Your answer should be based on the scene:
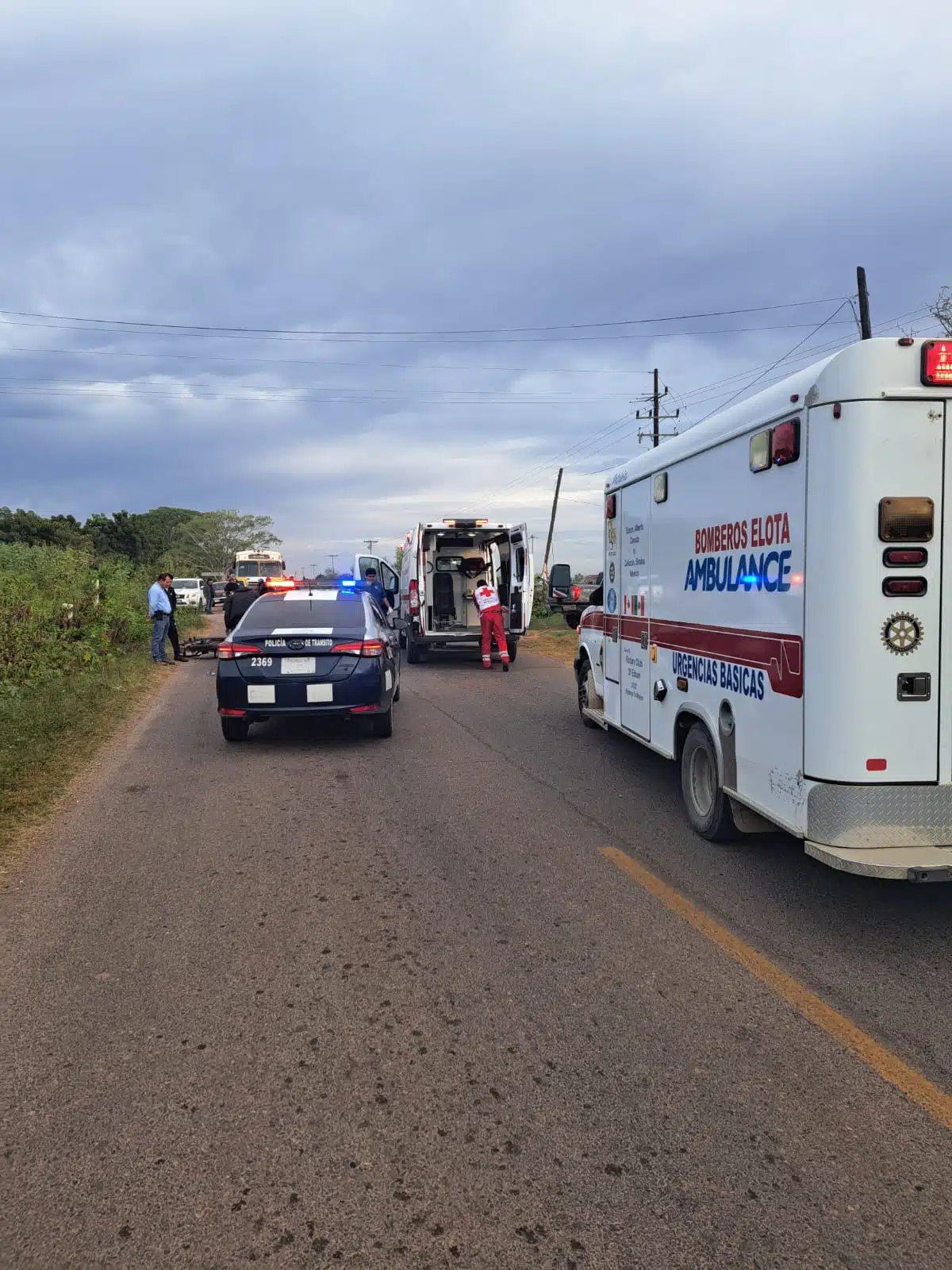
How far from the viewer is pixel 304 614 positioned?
9.74m

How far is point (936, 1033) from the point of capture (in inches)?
136

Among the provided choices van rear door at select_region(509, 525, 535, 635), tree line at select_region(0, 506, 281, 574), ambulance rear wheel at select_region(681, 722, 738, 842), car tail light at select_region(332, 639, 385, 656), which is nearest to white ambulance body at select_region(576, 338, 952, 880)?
ambulance rear wheel at select_region(681, 722, 738, 842)

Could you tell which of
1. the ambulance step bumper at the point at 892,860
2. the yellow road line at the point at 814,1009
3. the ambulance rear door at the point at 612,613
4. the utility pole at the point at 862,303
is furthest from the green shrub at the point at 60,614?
the utility pole at the point at 862,303

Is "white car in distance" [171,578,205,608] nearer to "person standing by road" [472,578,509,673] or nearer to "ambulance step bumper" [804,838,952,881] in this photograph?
"person standing by road" [472,578,509,673]

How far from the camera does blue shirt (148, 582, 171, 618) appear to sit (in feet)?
56.6

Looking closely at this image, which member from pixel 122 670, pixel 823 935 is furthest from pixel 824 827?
pixel 122 670

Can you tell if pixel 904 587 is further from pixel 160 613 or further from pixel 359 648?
pixel 160 613

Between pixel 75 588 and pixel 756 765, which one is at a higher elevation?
pixel 75 588

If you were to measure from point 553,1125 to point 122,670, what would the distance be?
47.8 ft

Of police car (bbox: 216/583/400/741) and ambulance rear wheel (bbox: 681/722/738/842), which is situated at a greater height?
police car (bbox: 216/583/400/741)

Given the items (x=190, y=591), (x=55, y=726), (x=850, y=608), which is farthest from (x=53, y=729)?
(x=190, y=591)

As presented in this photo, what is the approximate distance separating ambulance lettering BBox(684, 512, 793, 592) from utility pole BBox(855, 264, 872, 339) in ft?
49.2

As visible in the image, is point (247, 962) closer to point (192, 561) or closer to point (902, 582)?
point (902, 582)

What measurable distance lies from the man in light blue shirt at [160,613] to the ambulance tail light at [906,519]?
15.1 m
